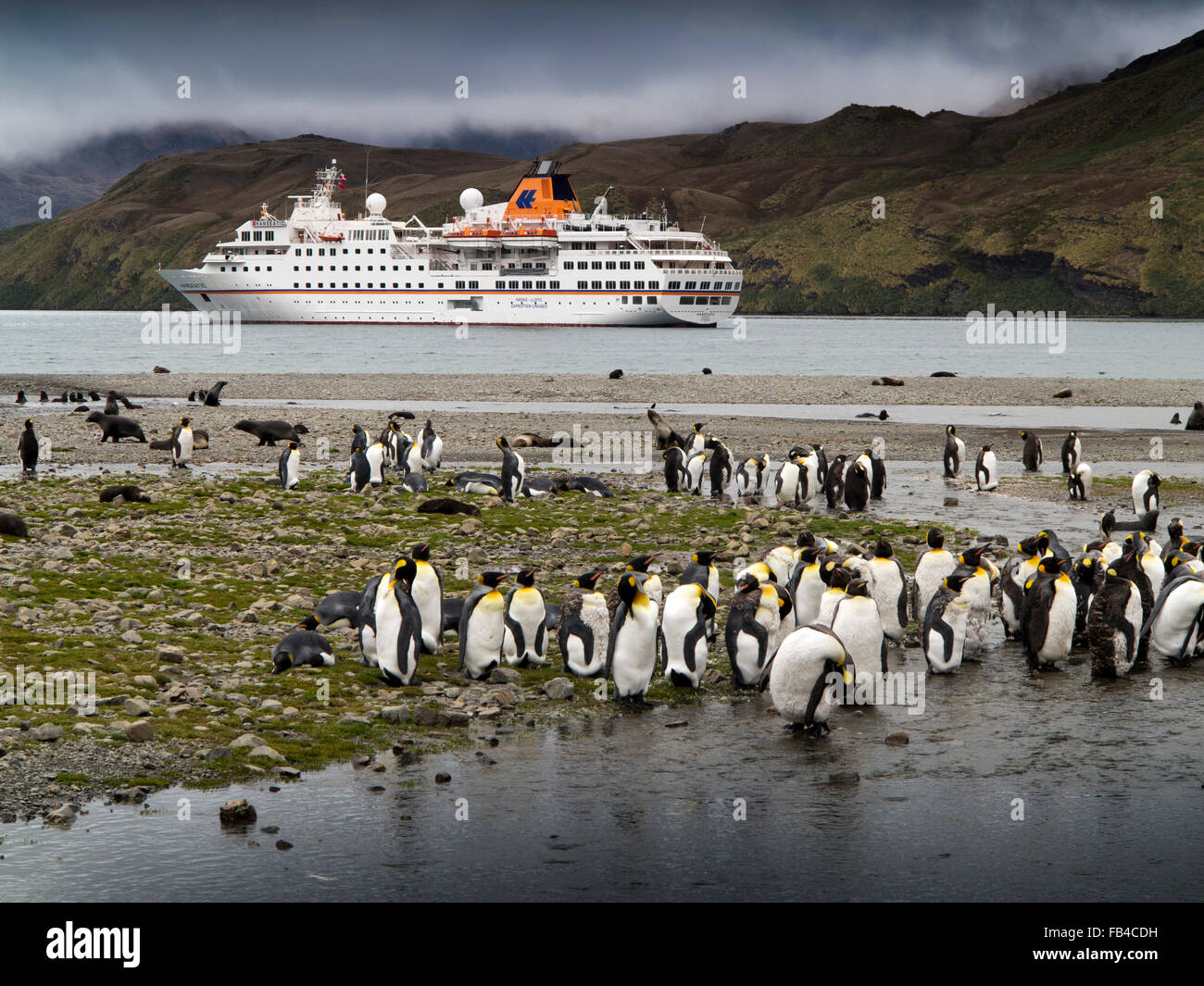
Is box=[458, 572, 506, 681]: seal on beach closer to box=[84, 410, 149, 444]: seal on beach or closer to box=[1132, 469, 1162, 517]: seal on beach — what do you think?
box=[1132, 469, 1162, 517]: seal on beach

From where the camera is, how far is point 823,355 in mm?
64562

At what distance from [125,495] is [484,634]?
25.9 feet

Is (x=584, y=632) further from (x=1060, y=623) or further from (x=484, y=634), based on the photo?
(x=1060, y=623)

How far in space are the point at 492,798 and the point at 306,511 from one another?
28.6 feet

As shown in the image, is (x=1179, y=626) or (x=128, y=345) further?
(x=128, y=345)

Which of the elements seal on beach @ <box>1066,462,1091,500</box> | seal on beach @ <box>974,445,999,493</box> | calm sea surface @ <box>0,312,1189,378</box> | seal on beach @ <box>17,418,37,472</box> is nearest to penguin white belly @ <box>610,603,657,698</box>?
seal on beach @ <box>1066,462,1091,500</box>

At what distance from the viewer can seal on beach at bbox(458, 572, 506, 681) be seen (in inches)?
309

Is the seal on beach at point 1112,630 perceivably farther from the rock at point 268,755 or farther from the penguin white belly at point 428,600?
the rock at point 268,755

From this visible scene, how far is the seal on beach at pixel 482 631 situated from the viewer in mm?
7852
